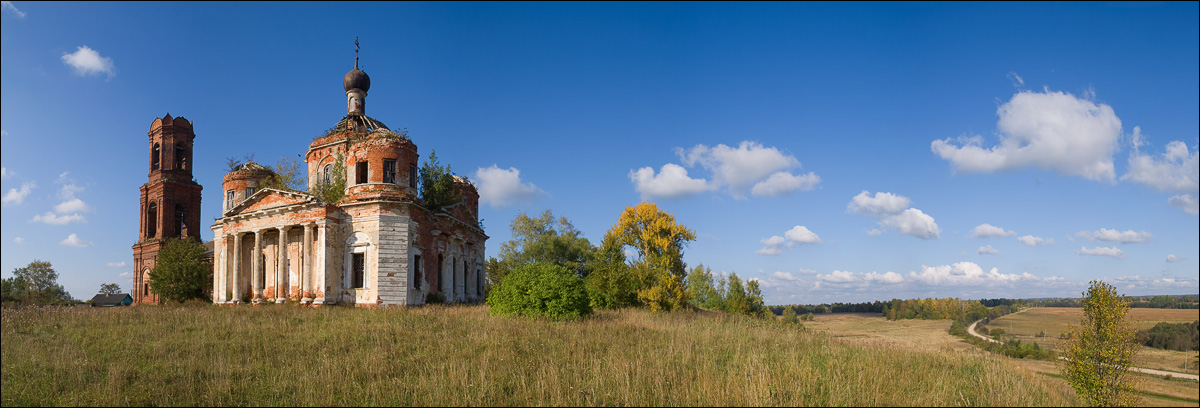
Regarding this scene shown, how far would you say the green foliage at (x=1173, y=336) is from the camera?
14.1 m

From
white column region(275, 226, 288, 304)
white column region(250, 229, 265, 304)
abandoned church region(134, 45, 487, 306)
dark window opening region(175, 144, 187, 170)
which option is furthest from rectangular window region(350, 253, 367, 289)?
dark window opening region(175, 144, 187, 170)

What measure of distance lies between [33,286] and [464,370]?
535cm

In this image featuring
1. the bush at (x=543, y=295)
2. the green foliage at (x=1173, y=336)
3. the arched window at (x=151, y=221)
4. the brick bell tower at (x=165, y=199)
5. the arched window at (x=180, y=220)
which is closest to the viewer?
the green foliage at (x=1173, y=336)

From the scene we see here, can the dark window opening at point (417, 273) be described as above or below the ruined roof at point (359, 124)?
below

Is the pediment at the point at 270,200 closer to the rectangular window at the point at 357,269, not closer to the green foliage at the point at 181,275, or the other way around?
the rectangular window at the point at 357,269

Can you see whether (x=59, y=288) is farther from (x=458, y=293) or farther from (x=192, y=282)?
(x=192, y=282)

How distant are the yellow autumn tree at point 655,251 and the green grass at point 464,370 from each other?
1940cm

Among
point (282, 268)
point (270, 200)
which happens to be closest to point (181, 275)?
point (270, 200)

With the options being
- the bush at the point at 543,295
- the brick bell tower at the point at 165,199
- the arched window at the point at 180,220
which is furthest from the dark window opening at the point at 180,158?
the bush at the point at 543,295

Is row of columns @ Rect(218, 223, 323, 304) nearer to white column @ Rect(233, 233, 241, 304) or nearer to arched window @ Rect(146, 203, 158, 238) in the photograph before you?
white column @ Rect(233, 233, 241, 304)

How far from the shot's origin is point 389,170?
2728 centimetres

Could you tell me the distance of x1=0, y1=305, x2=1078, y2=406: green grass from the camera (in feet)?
25.8

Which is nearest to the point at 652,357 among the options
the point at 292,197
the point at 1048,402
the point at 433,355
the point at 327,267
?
the point at 433,355

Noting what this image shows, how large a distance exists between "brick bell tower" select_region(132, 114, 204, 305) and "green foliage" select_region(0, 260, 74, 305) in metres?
41.2
